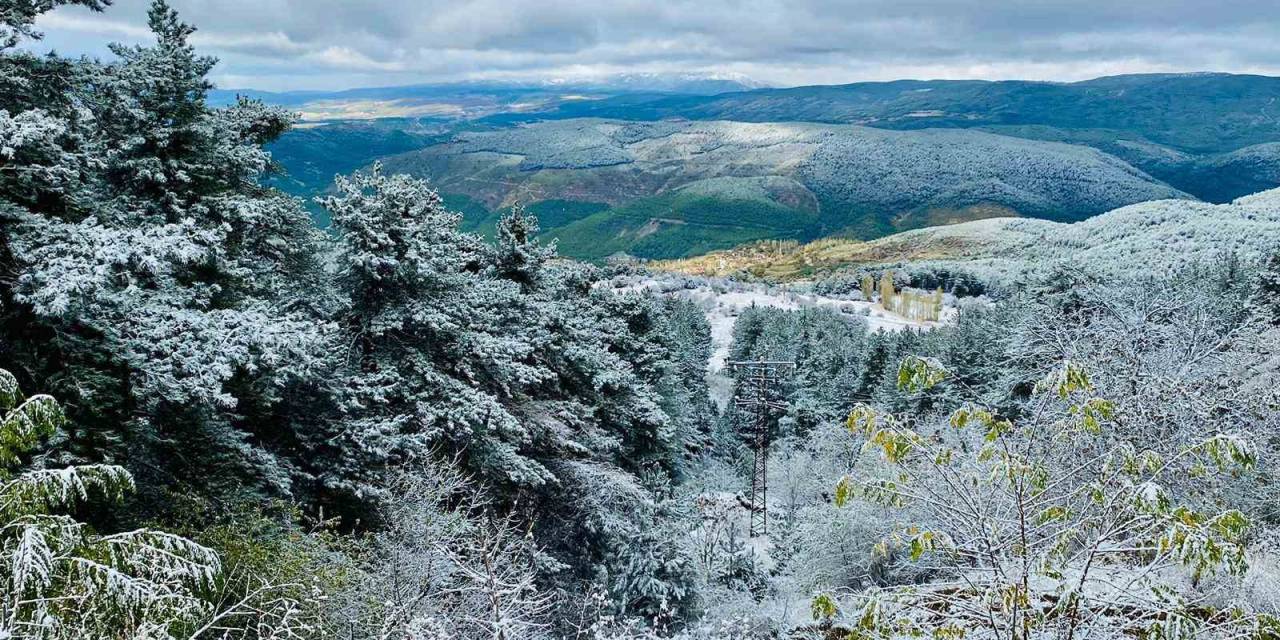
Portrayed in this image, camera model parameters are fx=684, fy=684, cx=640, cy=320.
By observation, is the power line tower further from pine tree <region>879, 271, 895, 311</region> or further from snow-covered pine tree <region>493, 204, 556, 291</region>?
pine tree <region>879, 271, 895, 311</region>

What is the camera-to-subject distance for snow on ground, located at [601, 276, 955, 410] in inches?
3647

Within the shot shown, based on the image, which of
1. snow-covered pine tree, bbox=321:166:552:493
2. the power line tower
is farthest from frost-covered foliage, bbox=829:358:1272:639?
the power line tower

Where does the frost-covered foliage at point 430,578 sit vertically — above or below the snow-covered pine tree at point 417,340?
below

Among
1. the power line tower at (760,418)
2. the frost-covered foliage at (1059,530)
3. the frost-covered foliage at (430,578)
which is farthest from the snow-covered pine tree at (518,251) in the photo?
the frost-covered foliage at (1059,530)

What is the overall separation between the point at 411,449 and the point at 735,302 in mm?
98826

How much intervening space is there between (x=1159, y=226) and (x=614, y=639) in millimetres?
172084

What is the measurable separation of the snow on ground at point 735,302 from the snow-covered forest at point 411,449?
2443 inches

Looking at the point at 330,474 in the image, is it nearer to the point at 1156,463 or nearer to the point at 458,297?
the point at 458,297

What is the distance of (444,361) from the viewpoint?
15.5m

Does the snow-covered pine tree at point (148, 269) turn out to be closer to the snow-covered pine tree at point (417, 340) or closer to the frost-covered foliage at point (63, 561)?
the snow-covered pine tree at point (417, 340)

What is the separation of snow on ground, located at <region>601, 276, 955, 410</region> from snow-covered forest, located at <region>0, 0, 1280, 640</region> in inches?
2443

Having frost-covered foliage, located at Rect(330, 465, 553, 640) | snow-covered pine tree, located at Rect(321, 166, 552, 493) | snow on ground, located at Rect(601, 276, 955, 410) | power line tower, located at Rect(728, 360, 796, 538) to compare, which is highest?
snow-covered pine tree, located at Rect(321, 166, 552, 493)

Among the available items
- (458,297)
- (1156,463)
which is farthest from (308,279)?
(1156,463)

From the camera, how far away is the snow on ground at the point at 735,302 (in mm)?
92637
